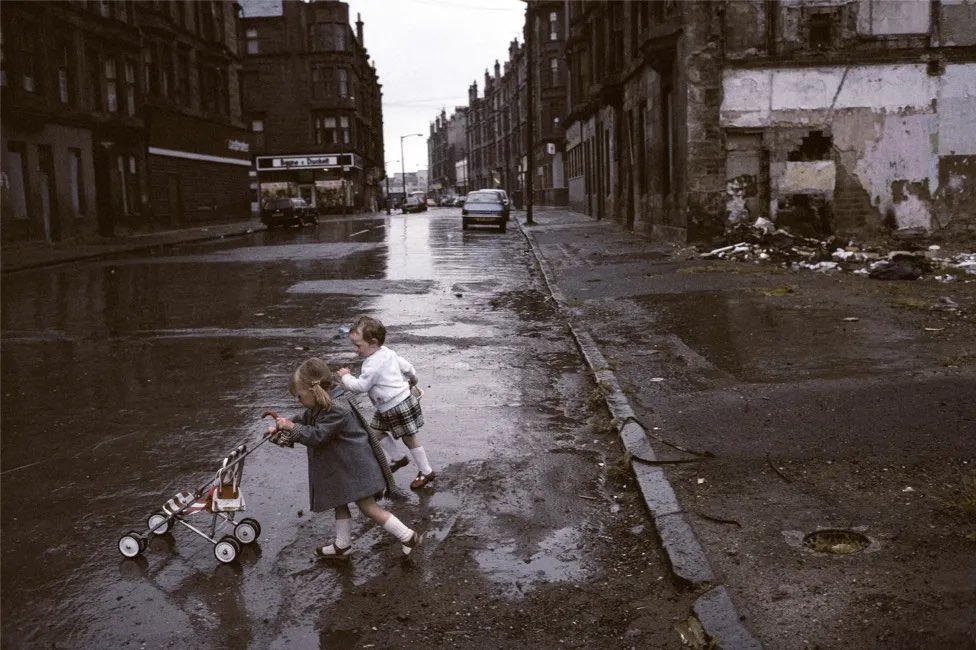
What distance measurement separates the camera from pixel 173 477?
6152 mm

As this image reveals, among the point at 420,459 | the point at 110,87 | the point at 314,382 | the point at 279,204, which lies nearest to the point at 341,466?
the point at 314,382

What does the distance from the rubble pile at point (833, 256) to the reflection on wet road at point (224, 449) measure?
17.9 ft

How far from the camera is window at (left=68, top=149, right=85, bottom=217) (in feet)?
114

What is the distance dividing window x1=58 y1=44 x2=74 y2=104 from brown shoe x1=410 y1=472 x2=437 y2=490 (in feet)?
107

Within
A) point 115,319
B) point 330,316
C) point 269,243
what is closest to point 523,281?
point 330,316

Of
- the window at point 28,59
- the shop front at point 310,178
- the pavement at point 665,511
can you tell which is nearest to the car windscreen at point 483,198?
the window at point 28,59

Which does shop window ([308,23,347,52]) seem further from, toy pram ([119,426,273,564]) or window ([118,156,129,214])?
toy pram ([119,426,273,564])

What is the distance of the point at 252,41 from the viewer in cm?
7650

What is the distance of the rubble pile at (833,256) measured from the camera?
15359 millimetres

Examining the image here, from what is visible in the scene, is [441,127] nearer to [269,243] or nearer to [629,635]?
[269,243]

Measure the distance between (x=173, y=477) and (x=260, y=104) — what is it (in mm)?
74316

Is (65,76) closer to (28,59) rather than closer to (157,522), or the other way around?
(28,59)

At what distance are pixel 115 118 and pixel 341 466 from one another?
36573 mm

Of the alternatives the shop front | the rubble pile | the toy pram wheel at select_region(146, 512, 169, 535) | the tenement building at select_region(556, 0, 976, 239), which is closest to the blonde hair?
the toy pram wheel at select_region(146, 512, 169, 535)
